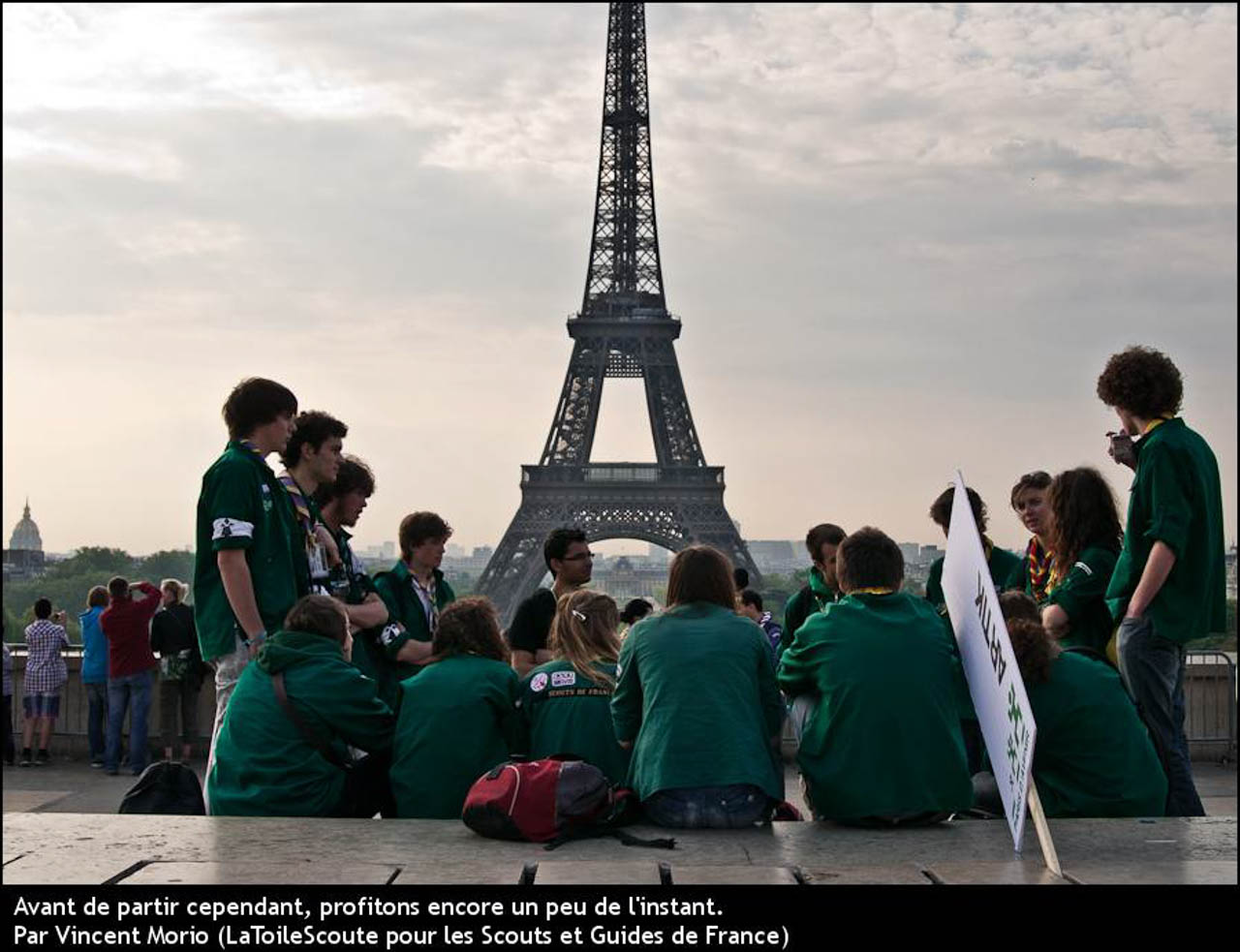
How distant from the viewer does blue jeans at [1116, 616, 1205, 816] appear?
232 inches

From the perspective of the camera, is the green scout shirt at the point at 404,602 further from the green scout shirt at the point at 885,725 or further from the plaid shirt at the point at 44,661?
the plaid shirt at the point at 44,661

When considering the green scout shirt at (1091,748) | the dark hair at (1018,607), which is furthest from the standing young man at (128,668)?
the green scout shirt at (1091,748)

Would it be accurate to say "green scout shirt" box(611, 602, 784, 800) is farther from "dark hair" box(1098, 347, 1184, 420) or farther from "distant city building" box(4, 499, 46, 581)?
"distant city building" box(4, 499, 46, 581)

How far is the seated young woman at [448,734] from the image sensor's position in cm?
573

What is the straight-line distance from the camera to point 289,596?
238 inches

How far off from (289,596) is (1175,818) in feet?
11.5

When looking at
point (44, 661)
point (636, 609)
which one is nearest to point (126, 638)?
point (44, 661)

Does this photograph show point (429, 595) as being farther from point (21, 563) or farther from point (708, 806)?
point (21, 563)

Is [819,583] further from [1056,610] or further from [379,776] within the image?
[379,776]

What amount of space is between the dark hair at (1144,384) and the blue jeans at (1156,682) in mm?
889

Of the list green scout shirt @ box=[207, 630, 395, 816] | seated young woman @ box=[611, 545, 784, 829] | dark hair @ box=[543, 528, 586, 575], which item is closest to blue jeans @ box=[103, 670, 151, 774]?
dark hair @ box=[543, 528, 586, 575]

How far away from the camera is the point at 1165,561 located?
577 centimetres

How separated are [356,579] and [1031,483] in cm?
329

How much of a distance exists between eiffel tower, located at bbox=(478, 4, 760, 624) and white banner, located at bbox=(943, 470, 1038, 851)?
41678 mm
